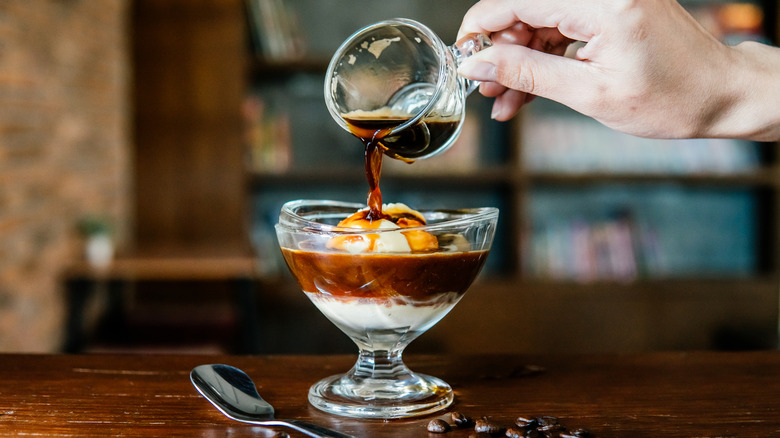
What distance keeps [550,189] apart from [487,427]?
285 cm

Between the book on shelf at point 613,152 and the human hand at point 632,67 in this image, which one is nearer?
the human hand at point 632,67

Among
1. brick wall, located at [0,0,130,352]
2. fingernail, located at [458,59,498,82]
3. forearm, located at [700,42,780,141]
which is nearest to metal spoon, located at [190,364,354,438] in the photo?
fingernail, located at [458,59,498,82]

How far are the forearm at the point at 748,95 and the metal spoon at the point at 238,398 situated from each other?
64 cm

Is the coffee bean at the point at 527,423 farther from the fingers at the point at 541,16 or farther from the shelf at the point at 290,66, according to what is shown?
the shelf at the point at 290,66

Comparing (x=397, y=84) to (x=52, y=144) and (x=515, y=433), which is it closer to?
(x=515, y=433)

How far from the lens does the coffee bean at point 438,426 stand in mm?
653

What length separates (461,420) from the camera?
0.67 metres

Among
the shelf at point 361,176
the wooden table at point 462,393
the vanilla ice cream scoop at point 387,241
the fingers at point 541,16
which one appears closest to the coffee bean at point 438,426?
the wooden table at point 462,393

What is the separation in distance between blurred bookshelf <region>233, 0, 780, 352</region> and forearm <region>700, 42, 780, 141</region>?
2.08 m

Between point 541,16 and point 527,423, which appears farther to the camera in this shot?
point 541,16

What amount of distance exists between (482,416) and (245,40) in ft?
8.58

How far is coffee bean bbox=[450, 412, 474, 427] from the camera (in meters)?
0.66

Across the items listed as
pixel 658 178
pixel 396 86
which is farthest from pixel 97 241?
pixel 658 178

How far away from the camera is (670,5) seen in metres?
0.85
